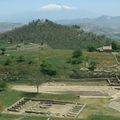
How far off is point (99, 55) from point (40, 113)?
3358cm

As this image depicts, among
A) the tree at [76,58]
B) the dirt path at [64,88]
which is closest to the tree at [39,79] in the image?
the dirt path at [64,88]

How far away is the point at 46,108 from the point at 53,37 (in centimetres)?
6655

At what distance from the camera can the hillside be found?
4250 inches

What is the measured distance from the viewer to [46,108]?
49250mm

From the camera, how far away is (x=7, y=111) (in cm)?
4741

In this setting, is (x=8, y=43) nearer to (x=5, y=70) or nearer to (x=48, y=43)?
(x=48, y=43)

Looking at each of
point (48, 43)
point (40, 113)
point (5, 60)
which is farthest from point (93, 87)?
point (48, 43)

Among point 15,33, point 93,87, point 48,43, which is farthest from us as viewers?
point 15,33

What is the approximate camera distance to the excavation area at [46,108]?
153ft

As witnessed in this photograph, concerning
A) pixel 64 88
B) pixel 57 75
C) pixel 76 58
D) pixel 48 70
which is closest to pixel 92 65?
pixel 76 58

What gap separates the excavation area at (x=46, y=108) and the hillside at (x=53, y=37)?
169ft

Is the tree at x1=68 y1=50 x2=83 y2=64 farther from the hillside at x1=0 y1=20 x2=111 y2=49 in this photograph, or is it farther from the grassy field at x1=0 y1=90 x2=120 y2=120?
the hillside at x1=0 y1=20 x2=111 y2=49

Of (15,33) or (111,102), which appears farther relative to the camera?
(15,33)

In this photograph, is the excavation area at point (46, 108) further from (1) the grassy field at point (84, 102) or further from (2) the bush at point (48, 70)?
(2) the bush at point (48, 70)
